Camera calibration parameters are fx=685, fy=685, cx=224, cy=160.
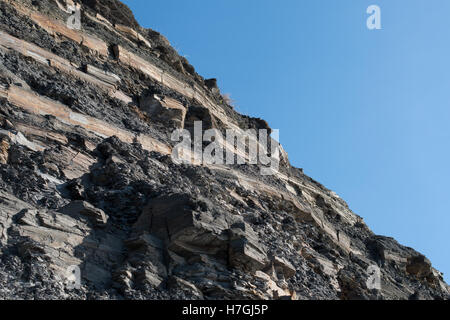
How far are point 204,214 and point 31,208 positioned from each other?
131 inches

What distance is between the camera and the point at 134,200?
14.6 m

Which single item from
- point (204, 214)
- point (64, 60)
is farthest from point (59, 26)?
point (204, 214)

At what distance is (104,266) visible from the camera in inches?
484

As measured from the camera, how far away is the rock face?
1209 cm

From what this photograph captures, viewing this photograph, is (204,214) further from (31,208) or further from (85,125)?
(85,125)

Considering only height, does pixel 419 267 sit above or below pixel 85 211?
above

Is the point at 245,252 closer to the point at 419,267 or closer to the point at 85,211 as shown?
the point at 85,211

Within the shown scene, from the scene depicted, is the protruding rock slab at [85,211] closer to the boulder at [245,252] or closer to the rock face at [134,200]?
the rock face at [134,200]

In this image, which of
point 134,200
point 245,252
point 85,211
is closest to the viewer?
point 245,252

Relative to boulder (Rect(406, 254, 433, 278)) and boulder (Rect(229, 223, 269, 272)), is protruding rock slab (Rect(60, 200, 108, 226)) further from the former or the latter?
boulder (Rect(406, 254, 433, 278))

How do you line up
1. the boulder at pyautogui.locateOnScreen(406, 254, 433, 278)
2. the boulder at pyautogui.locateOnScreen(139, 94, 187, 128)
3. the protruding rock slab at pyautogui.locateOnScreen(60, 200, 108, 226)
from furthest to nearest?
1. the boulder at pyautogui.locateOnScreen(406, 254, 433, 278)
2. the boulder at pyautogui.locateOnScreen(139, 94, 187, 128)
3. the protruding rock slab at pyautogui.locateOnScreen(60, 200, 108, 226)

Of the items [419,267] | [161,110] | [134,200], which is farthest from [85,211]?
[419,267]

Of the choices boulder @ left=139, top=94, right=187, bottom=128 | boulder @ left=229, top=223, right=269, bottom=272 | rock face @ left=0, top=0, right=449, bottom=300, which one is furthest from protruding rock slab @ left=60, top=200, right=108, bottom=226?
boulder @ left=139, top=94, right=187, bottom=128

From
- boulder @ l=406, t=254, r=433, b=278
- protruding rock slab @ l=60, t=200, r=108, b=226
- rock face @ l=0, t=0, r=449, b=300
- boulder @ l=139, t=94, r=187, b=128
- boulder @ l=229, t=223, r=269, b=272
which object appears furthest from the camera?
boulder @ l=406, t=254, r=433, b=278
